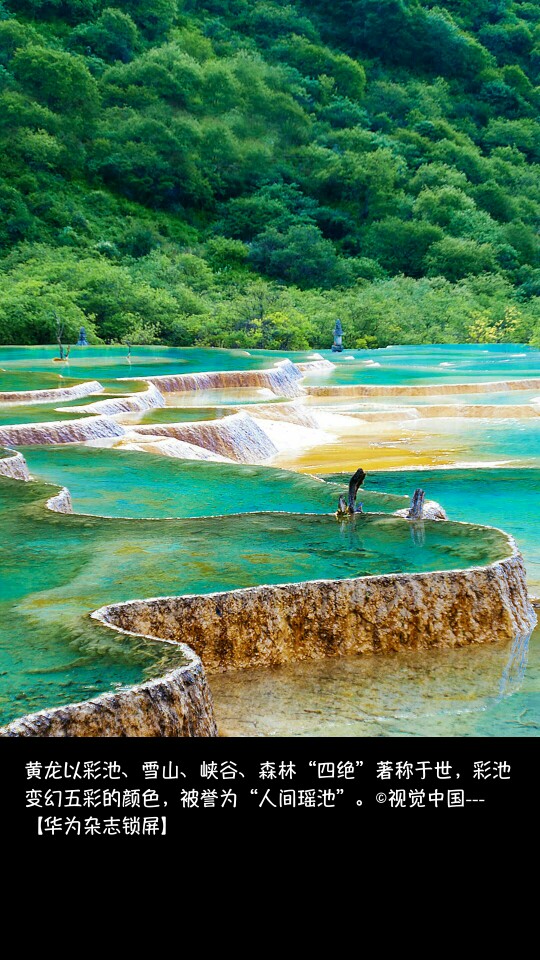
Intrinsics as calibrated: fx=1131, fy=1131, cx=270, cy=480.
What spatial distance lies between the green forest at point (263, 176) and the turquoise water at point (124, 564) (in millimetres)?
20299

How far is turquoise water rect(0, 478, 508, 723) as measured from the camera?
4.91 meters

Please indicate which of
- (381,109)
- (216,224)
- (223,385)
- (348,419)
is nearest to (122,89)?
(216,224)

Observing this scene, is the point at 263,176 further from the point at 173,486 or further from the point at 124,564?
the point at 124,564

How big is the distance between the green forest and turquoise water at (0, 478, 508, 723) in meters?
20.3

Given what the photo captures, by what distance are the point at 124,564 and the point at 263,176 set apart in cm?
4187

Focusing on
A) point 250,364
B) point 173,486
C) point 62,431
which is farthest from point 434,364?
point 173,486

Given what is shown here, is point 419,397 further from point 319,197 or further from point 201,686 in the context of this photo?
point 319,197

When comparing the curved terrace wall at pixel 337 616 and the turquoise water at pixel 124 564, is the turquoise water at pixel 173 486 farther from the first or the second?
the curved terrace wall at pixel 337 616

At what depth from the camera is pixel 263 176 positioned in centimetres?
4659

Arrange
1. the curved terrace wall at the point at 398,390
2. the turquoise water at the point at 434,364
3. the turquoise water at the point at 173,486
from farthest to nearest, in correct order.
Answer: the turquoise water at the point at 434,364, the curved terrace wall at the point at 398,390, the turquoise water at the point at 173,486

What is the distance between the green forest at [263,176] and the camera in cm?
3177

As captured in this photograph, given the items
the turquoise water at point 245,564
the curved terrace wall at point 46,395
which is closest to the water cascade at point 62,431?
the turquoise water at point 245,564

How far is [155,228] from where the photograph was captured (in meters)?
40.8
